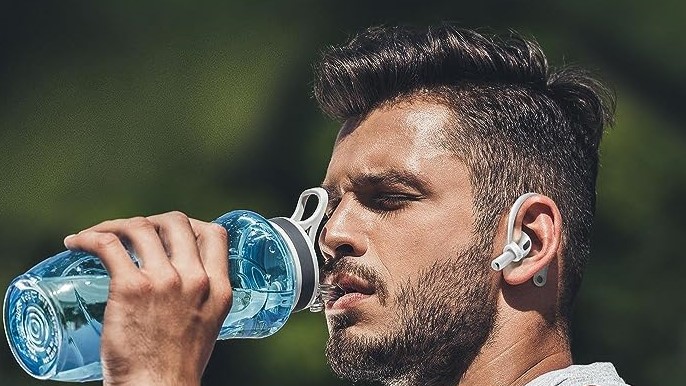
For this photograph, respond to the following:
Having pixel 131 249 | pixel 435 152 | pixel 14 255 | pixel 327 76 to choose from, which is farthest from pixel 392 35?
pixel 14 255

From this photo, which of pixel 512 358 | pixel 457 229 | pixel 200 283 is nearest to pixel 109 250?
pixel 200 283

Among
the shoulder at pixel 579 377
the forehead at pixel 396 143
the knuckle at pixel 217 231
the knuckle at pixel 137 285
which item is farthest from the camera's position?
the forehead at pixel 396 143

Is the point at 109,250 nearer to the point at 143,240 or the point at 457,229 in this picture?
the point at 143,240

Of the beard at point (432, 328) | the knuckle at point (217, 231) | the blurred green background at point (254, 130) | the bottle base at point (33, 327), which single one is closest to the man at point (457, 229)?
the beard at point (432, 328)

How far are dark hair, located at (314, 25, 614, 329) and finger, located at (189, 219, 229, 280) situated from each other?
557 millimetres

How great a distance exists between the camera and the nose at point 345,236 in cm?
254

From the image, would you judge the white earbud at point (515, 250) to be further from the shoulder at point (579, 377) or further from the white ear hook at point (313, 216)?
the white ear hook at point (313, 216)

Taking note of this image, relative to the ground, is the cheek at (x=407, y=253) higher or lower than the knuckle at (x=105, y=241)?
lower

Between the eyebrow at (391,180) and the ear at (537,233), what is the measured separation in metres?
0.17

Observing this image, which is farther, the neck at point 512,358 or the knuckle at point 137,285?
the neck at point 512,358

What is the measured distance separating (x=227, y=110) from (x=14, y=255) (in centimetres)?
91

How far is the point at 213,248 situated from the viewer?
2146 mm

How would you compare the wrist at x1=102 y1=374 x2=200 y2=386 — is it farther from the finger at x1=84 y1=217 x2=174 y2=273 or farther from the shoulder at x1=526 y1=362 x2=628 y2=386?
the shoulder at x1=526 y1=362 x2=628 y2=386

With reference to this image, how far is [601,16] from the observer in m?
5.63
